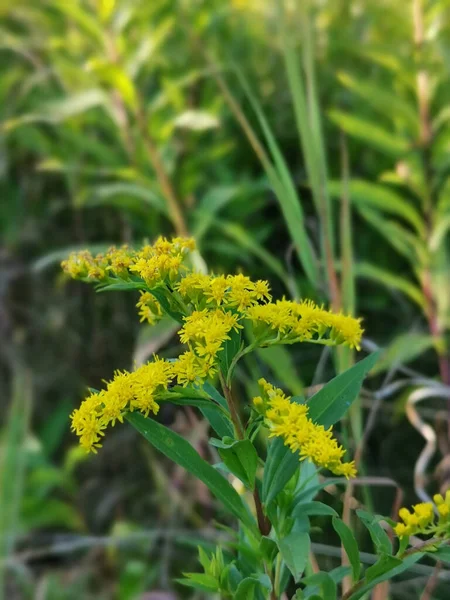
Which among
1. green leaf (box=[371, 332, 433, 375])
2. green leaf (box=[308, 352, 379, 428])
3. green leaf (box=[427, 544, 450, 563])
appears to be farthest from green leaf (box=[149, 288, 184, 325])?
green leaf (box=[371, 332, 433, 375])

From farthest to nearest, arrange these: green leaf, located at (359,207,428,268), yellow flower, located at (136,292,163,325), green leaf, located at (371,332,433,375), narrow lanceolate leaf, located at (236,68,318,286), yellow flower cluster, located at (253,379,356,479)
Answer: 1. green leaf, located at (359,207,428,268)
2. green leaf, located at (371,332,433,375)
3. narrow lanceolate leaf, located at (236,68,318,286)
4. yellow flower, located at (136,292,163,325)
5. yellow flower cluster, located at (253,379,356,479)

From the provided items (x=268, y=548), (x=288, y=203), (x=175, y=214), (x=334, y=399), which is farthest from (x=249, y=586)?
(x=175, y=214)

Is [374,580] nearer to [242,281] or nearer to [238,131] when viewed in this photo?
[242,281]

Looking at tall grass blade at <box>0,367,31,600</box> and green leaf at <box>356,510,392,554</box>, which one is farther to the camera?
tall grass blade at <box>0,367,31,600</box>

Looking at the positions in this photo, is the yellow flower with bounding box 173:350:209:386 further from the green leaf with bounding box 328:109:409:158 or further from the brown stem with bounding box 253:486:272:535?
the green leaf with bounding box 328:109:409:158

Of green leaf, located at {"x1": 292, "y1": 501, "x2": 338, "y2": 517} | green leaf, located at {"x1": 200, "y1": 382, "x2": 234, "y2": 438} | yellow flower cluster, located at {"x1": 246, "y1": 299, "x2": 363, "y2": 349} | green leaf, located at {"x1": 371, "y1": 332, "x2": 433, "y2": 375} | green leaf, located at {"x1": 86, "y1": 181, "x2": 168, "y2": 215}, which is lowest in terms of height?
green leaf, located at {"x1": 292, "y1": 501, "x2": 338, "y2": 517}

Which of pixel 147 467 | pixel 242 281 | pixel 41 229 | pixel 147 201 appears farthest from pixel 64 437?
pixel 242 281

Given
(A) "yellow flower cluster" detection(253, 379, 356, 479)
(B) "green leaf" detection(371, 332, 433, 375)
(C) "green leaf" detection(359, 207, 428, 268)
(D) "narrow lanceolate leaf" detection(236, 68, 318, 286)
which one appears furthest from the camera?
(C) "green leaf" detection(359, 207, 428, 268)

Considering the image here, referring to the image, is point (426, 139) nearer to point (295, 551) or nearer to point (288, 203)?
point (288, 203)
